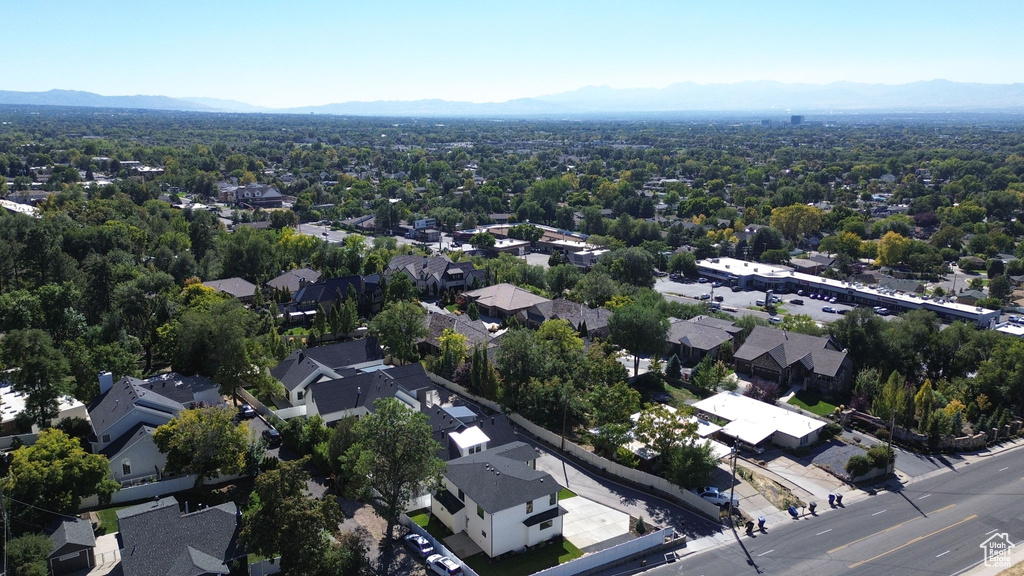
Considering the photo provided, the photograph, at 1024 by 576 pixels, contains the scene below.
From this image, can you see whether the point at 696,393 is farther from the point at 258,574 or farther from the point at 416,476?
the point at 258,574

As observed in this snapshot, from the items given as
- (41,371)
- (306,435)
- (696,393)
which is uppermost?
(41,371)

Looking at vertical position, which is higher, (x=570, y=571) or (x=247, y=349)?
(x=247, y=349)

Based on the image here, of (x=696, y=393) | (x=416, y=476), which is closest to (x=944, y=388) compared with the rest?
(x=696, y=393)

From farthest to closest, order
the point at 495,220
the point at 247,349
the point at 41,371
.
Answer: the point at 495,220
the point at 247,349
the point at 41,371

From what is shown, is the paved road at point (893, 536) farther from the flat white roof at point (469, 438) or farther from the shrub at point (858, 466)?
the flat white roof at point (469, 438)

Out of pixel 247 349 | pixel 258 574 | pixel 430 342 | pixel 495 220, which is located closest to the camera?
pixel 258 574

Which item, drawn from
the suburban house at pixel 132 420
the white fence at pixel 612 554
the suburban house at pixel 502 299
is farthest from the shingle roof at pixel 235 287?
the white fence at pixel 612 554

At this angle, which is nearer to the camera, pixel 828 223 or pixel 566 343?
pixel 566 343

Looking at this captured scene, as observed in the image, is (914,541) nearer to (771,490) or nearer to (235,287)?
(771,490)
